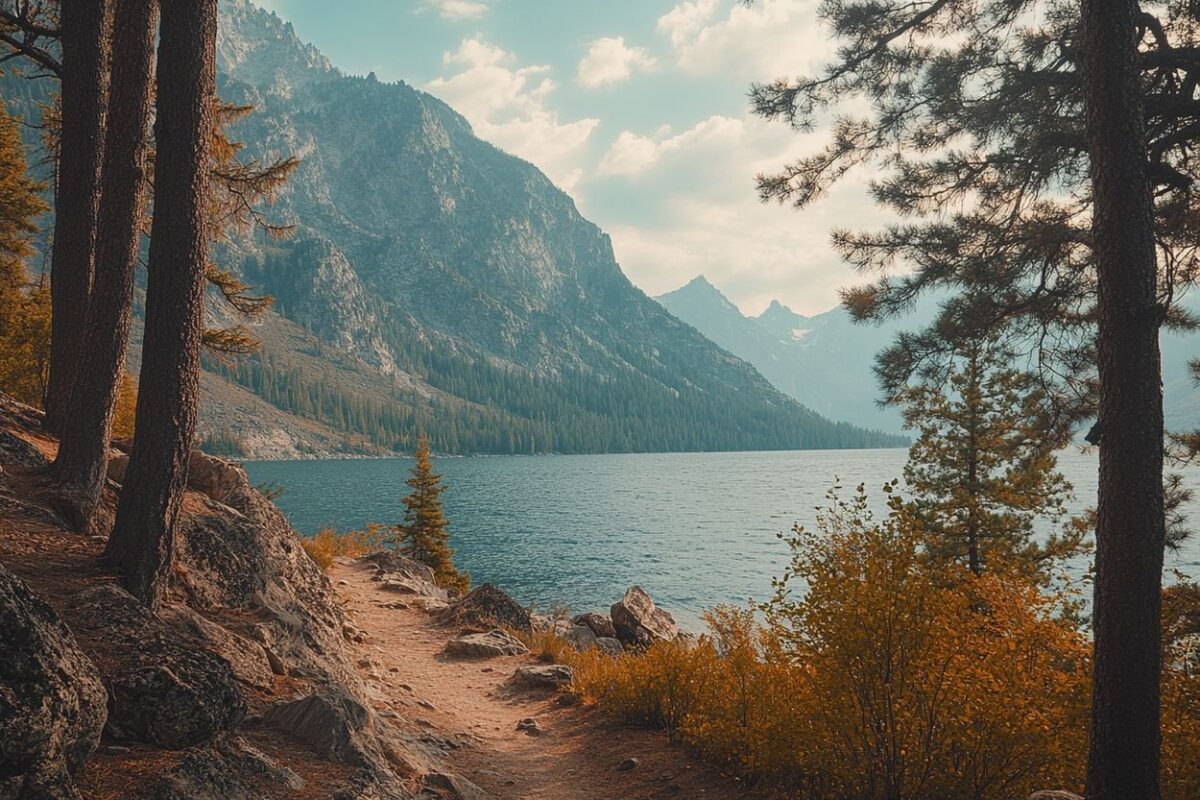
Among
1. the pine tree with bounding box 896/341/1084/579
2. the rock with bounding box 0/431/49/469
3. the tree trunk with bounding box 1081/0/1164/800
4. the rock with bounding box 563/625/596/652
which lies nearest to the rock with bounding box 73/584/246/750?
the rock with bounding box 0/431/49/469

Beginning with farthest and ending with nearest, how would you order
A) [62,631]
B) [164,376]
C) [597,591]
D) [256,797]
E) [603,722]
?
[597,591]
[603,722]
[164,376]
[256,797]
[62,631]

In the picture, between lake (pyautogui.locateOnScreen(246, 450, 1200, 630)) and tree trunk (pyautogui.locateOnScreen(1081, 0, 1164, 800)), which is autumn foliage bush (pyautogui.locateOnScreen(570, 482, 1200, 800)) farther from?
lake (pyautogui.locateOnScreen(246, 450, 1200, 630))

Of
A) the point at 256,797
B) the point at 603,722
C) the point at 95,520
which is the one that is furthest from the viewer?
the point at 603,722

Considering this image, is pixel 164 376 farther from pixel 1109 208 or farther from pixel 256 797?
pixel 1109 208

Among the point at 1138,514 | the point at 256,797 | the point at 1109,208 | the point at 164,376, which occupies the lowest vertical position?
the point at 256,797

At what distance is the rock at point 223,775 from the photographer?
149 inches

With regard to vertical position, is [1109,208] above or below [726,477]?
above

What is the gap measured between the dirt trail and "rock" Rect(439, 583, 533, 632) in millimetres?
1104

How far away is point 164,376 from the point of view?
19.4ft

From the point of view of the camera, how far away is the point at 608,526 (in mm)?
53719

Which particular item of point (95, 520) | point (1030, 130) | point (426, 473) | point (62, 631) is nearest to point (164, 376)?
point (95, 520)

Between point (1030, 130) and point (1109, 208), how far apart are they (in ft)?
10.0

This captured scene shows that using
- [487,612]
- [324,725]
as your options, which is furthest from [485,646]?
[324,725]

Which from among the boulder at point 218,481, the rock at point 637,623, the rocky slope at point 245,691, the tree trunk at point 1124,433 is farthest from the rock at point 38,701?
the rock at point 637,623
